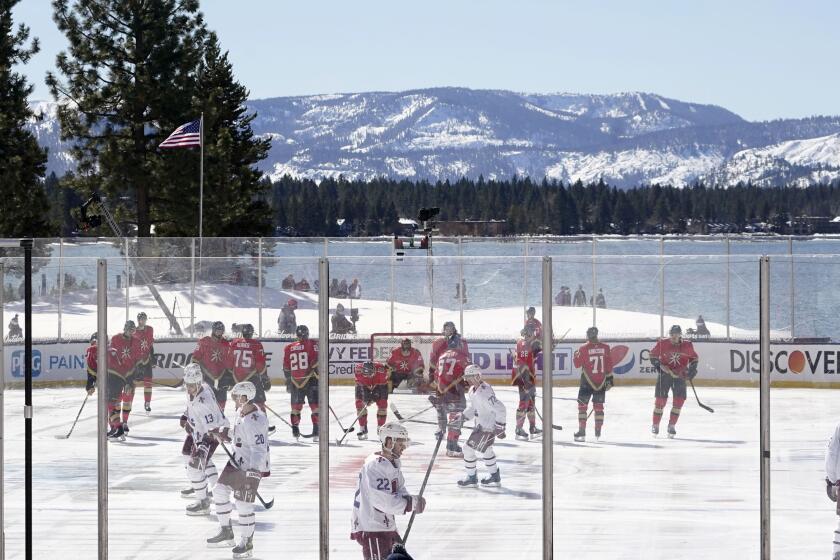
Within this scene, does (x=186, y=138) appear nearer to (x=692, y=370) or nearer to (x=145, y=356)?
(x=145, y=356)

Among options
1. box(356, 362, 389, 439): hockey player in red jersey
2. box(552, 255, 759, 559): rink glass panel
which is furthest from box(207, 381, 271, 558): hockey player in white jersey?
box(552, 255, 759, 559): rink glass panel

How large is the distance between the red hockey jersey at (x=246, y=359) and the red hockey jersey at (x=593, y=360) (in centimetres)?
229

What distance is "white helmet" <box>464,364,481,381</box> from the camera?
893 cm

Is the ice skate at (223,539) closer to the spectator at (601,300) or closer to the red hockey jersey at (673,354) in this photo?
the spectator at (601,300)

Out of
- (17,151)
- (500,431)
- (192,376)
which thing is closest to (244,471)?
(192,376)

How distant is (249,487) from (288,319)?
1.23 meters

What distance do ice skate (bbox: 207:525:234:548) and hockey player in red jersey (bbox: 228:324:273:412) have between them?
917mm

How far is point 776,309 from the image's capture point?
28.3 ft

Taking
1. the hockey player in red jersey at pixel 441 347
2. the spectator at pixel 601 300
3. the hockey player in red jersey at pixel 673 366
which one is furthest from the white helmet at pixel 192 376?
the hockey player in red jersey at pixel 673 366

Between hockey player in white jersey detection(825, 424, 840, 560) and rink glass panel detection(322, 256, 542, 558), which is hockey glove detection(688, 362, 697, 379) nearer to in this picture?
hockey player in white jersey detection(825, 424, 840, 560)

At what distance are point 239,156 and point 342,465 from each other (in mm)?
54365

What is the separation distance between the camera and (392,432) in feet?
28.3

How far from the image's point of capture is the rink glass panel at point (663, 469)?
839 cm

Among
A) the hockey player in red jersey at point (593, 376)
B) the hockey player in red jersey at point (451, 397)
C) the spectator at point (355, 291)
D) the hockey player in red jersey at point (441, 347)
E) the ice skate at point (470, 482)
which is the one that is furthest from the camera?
the spectator at point (355, 291)
